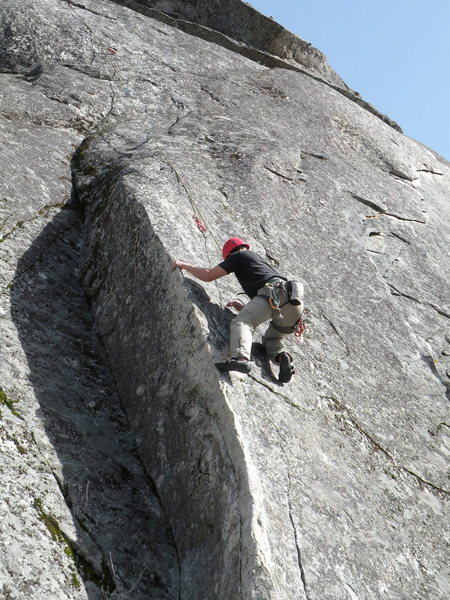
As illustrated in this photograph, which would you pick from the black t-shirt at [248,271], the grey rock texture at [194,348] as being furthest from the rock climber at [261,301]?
the grey rock texture at [194,348]

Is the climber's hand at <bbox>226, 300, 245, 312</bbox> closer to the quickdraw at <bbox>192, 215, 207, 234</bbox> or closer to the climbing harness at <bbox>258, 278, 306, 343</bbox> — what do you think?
the climbing harness at <bbox>258, 278, 306, 343</bbox>

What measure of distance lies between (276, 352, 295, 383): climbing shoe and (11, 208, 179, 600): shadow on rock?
166 cm

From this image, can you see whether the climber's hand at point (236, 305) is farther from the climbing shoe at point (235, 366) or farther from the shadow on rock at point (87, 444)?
the shadow on rock at point (87, 444)

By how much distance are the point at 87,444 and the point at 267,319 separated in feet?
7.18

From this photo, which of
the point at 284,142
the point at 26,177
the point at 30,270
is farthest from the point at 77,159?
the point at 284,142

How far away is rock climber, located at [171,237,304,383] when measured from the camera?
7.32 meters

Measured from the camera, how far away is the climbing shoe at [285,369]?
7.26 metres

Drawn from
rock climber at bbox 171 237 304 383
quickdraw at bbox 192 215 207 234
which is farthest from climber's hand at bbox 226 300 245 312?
quickdraw at bbox 192 215 207 234

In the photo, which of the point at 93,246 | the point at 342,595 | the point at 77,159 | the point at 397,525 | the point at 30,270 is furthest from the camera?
the point at 77,159

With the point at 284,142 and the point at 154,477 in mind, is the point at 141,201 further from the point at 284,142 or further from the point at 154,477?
the point at 284,142

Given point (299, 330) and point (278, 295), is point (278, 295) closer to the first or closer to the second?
point (278, 295)

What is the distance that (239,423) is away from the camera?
21.0 ft

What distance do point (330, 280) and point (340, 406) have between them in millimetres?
2586

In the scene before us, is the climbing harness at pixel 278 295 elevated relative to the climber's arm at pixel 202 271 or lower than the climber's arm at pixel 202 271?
elevated
